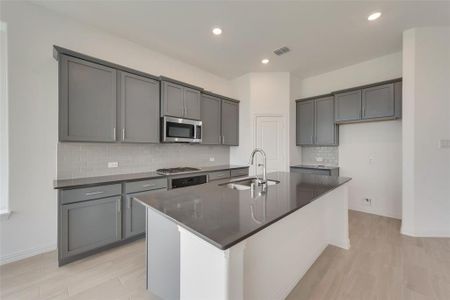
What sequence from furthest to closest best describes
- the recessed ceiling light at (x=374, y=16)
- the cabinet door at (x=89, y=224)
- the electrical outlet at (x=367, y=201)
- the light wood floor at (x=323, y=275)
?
the electrical outlet at (x=367, y=201)
the recessed ceiling light at (x=374, y=16)
the cabinet door at (x=89, y=224)
the light wood floor at (x=323, y=275)

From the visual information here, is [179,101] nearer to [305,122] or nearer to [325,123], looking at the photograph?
[305,122]

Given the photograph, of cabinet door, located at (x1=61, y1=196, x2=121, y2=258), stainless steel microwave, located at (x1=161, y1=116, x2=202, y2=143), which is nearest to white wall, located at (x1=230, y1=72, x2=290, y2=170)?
stainless steel microwave, located at (x1=161, y1=116, x2=202, y2=143)

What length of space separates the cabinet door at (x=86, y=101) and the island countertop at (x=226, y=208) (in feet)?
4.90

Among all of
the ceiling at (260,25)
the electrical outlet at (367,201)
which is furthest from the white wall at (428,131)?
the electrical outlet at (367,201)

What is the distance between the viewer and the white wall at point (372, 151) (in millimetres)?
3422

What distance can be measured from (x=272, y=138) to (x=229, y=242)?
375cm

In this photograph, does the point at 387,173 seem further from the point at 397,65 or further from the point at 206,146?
the point at 206,146

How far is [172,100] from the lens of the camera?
3156 mm

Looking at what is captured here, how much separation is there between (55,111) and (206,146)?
2.53 m

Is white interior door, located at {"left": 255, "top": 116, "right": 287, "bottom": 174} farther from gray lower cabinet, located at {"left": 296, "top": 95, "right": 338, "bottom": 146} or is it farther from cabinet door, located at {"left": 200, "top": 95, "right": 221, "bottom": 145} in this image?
cabinet door, located at {"left": 200, "top": 95, "right": 221, "bottom": 145}

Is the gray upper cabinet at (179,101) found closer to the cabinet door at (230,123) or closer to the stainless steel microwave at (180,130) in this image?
the stainless steel microwave at (180,130)

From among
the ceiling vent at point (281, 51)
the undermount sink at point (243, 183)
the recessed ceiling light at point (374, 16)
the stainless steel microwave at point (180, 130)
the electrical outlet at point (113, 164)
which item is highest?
the ceiling vent at point (281, 51)

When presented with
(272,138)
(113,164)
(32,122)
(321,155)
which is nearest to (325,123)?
(321,155)

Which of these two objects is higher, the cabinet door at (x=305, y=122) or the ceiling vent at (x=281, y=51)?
the ceiling vent at (x=281, y=51)
